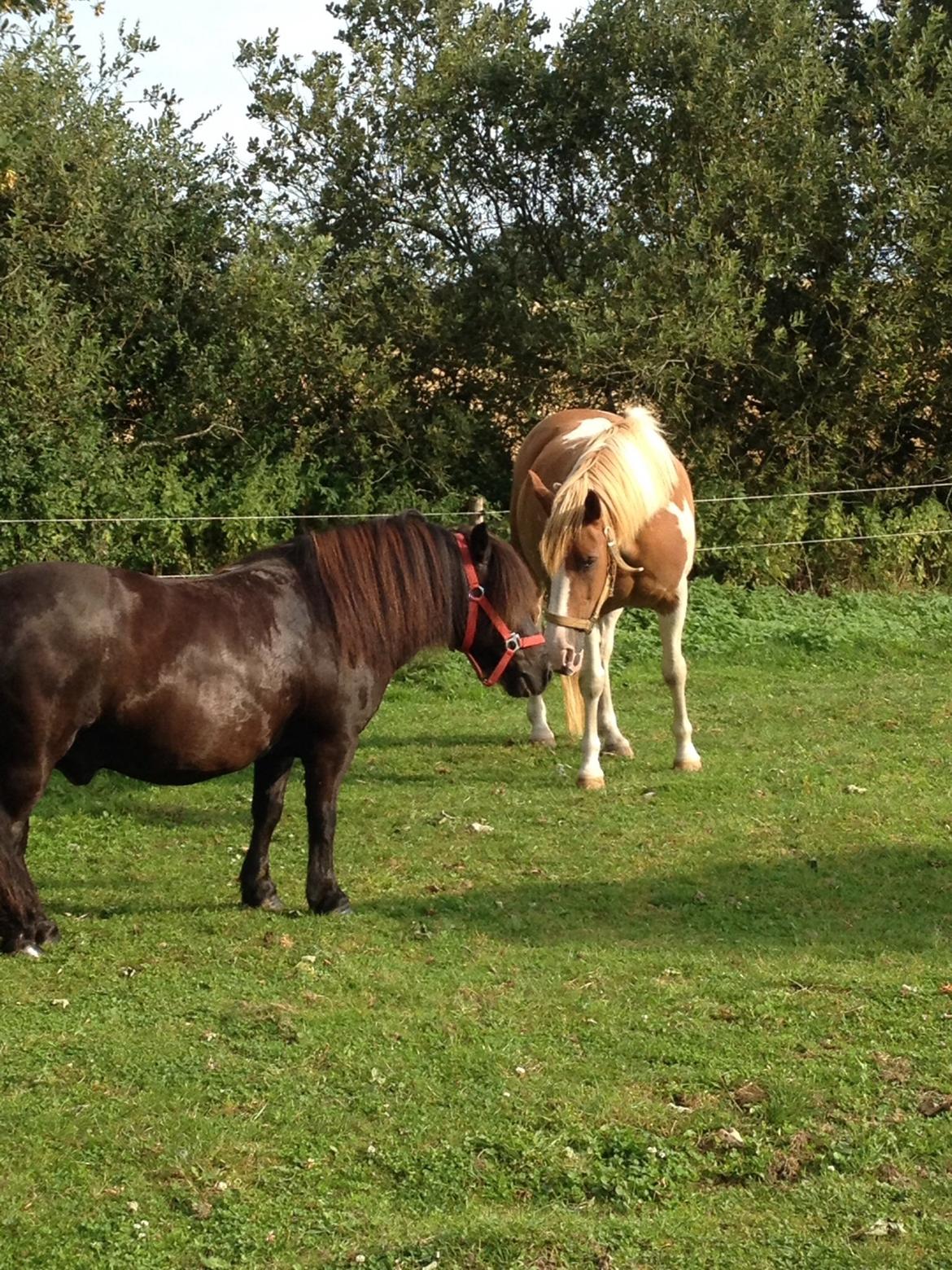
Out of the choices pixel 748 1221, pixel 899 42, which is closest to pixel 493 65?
pixel 899 42

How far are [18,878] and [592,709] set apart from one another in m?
4.26

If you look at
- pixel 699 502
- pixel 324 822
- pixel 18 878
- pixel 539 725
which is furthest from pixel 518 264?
pixel 18 878

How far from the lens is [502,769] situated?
9117mm

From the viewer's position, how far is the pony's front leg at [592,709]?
8508 mm

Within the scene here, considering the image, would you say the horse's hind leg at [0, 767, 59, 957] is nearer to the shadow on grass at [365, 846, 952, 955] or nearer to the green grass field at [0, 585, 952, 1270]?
the green grass field at [0, 585, 952, 1270]

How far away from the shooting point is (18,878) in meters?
5.38

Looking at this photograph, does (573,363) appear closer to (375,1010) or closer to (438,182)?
(438,182)

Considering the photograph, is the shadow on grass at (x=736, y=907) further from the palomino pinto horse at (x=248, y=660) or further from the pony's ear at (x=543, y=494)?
the pony's ear at (x=543, y=494)

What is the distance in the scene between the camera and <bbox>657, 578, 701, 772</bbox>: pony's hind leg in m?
8.84

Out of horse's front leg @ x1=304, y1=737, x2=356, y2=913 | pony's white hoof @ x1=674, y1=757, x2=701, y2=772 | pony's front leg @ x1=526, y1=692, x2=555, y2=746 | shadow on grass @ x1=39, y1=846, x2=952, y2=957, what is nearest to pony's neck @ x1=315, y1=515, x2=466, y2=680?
horse's front leg @ x1=304, y1=737, x2=356, y2=913

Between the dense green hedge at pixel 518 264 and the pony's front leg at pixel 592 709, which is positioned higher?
the dense green hedge at pixel 518 264

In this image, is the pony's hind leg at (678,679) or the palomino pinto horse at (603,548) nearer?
the palomino pinto horse at (603,548)

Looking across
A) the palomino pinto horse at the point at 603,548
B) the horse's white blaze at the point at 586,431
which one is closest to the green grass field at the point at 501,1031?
the palomino pinto horse at the point at 603,548

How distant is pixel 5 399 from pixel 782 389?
8076 mm
